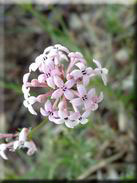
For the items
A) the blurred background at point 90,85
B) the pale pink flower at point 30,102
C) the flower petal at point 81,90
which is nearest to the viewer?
the flower petal at point 81,90

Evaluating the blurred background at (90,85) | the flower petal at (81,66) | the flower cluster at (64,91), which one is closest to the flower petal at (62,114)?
the flower cluster at (64,91)

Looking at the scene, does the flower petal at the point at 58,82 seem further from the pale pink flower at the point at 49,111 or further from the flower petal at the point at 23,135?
the flower petal at the point at 23,135

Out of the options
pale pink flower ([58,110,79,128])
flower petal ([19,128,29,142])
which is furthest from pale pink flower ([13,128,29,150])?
pale pink flower ([58,110,79,128])

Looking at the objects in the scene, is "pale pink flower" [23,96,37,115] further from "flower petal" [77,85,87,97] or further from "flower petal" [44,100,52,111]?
"flower petal" [77,85,87,97]

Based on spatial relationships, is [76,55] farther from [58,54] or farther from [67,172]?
[67,172]

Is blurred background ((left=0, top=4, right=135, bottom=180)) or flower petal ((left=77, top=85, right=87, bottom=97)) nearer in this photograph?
flower petal ((left=77, top=85, right=87, bottom=97))

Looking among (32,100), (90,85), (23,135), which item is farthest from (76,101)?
(90,85)
